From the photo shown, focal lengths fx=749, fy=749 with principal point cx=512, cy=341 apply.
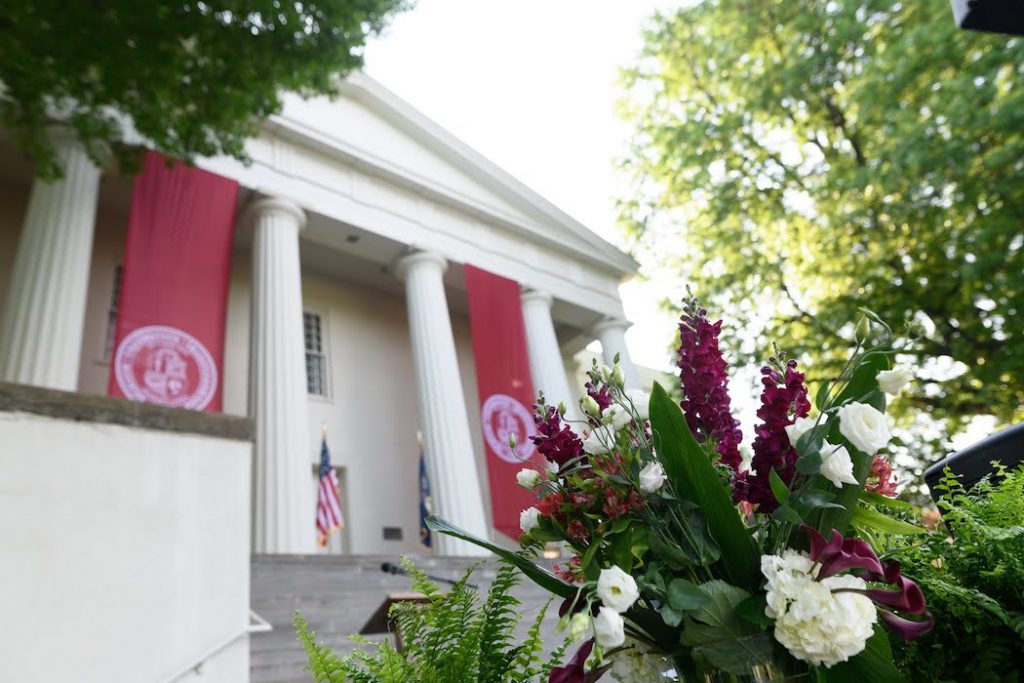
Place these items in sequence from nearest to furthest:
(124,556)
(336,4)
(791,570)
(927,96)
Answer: (791,570)
(124,556)
(336,4)
(927,96)

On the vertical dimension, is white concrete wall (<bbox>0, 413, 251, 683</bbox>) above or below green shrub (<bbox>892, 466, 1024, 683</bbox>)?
above

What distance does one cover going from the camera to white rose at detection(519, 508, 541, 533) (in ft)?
4.54

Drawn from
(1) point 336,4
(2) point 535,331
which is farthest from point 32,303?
(2) point 535,331

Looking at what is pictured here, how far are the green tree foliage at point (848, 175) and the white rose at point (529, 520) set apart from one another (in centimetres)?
1122

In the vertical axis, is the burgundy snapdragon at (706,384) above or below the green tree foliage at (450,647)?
above

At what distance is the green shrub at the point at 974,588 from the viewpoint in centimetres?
126

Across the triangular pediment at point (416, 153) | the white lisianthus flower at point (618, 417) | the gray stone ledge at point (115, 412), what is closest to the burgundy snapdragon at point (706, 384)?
the white lisianthus flower at point (618, 417)

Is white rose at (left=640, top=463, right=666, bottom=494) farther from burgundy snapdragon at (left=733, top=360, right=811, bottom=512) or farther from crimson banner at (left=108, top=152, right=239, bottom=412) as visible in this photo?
crimson banner at (left=108, top=152, right=239, bottom=412)

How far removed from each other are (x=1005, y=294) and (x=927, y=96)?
3581 millimetres

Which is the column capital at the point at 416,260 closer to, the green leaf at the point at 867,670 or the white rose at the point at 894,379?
the white rose at the point at 894,379

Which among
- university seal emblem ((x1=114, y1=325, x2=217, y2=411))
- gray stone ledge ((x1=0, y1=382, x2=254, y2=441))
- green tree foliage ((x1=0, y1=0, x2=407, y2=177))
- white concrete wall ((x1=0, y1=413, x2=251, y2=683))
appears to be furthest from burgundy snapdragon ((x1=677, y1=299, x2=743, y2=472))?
university seal emblem ((x1=114, y1=325, x2=217, y2=411))

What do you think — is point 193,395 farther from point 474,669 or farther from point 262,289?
point 474,669

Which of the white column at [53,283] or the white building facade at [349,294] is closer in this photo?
the white column at [53,283]

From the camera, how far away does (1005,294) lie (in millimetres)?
11305
